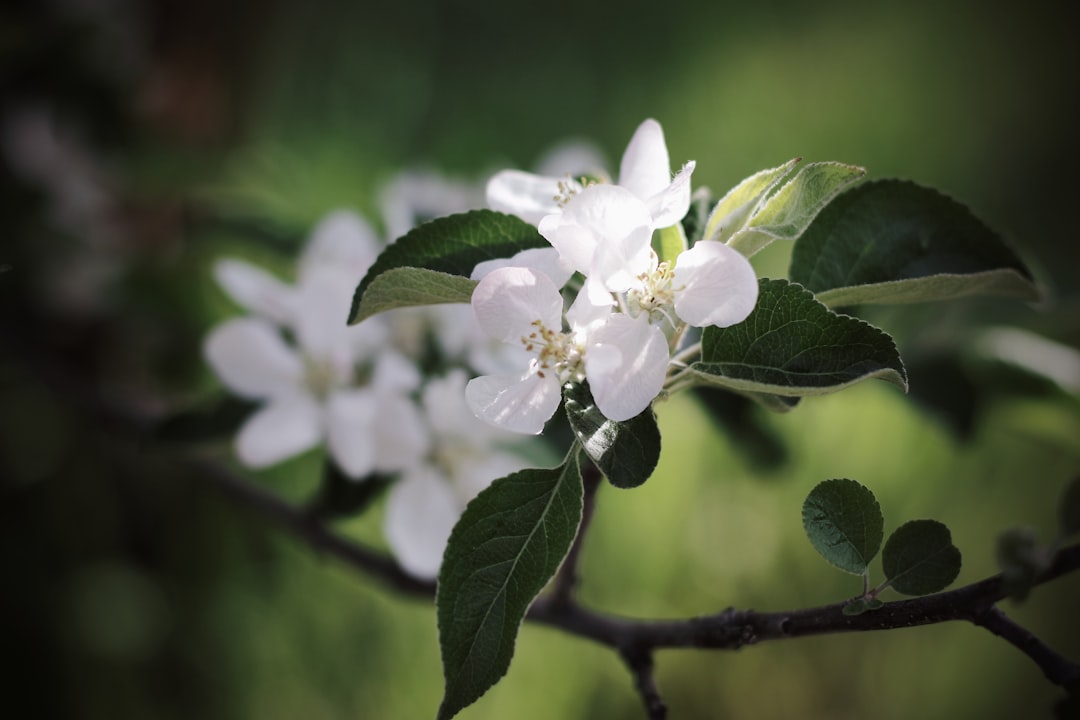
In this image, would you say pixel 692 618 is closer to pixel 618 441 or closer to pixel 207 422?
pixel 618 441

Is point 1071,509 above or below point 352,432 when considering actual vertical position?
above

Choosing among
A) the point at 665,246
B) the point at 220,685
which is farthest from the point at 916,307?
the point at 220,685

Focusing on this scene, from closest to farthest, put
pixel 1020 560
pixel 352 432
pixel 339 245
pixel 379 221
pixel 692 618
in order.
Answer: pixel 1020 560
pixel 692 618
pixel 352 432
pixel 339 245
pixel 379 221

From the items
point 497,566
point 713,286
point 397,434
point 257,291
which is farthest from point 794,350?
point 257,291

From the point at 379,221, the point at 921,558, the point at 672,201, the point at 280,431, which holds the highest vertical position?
the point at 672,201

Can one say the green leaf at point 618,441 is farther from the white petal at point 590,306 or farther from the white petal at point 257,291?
the white petal at point 257,291

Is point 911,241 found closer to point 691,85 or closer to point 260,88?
point 691,85
